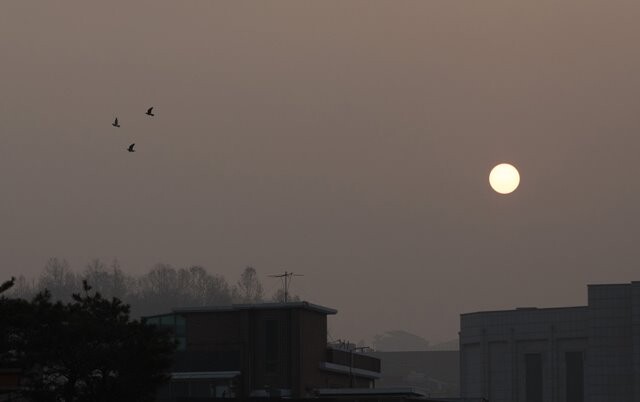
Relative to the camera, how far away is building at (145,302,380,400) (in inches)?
4269

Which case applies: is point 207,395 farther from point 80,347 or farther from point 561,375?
point 561,375

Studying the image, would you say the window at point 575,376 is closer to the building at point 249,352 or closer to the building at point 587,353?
the building at point 587,353

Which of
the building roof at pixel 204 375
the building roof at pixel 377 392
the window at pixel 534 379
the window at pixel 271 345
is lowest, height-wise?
the window at pixel 534 379

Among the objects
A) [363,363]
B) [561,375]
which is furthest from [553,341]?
[363,363]

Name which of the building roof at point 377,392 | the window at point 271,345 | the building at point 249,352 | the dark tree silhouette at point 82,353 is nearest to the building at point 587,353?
the building at point 249,352

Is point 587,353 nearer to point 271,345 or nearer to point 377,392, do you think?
point 271,345

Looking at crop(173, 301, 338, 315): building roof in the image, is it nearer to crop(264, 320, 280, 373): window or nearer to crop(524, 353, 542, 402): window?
crop(264, 320, 280, 373): window

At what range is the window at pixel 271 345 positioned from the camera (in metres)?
109

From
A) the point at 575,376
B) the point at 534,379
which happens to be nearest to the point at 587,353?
the point at 575,376

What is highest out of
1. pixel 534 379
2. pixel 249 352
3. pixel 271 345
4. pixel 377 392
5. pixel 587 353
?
pixel 271 345

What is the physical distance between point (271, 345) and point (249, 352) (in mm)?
1790

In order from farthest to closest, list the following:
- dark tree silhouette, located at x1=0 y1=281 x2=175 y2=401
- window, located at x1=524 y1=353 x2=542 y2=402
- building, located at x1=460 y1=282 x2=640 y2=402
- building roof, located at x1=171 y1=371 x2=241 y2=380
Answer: window, located at x1=524 y1=353 x2=542 y2=402, building, located at x1=460 y1=282 x2=640 y2=402, building roof, located at x1=171 y1=371 x2=241 y2=380, dark tree silhouette, located at x1=0 y1=281 x2=175 y2=401

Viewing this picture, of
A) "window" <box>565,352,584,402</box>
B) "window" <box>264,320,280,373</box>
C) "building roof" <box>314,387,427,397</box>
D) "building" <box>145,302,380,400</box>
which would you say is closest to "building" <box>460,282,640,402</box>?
"window" <box>565,352,584,402</box>

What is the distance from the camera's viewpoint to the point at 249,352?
109625 millimetres
